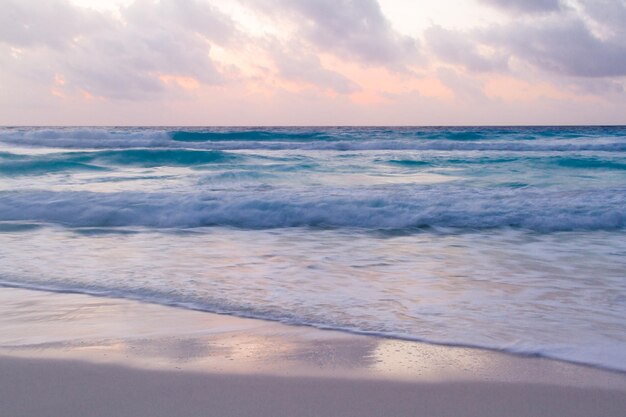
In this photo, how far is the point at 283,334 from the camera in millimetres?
3707

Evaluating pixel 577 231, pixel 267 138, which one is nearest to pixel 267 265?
pixel 577 231

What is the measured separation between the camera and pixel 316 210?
8977 millimetres

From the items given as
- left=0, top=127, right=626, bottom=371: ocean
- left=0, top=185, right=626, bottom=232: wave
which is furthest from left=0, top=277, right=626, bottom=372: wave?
left=0, top=185, right=626, bottom=232: wave

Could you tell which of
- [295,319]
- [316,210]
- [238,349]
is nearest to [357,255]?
[295,319]

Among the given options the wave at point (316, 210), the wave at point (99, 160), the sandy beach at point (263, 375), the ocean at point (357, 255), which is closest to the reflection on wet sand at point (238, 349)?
the sandy beach at point (263, 375)

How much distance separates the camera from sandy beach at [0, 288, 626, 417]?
8.86 feet

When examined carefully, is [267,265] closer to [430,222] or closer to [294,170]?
[430,222]

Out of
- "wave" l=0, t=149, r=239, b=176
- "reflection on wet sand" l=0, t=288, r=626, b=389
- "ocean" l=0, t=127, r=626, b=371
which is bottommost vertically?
"wave" l=0, t=149, r=239, b=176

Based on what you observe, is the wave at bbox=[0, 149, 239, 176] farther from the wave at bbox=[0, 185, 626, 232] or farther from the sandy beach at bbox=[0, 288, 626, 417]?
the sandy beach at bbox=[0, 288, 626, 417]

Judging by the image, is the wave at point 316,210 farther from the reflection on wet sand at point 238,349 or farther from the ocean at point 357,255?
the reflection on wet sand at point 238,349

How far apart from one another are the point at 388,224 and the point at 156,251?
3345 mm

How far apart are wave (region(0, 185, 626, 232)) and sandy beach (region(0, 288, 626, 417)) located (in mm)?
4742

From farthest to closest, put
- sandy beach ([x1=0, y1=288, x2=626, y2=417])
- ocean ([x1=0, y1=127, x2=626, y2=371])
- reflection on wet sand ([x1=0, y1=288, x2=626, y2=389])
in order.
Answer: ocean ([x1=0, y1=127, x2=626, y2=371]), reflection on wet sand ([x1=0, y1=288, x2=626, y2=389]), sandy beach ([x1=0, y1=288, x2=626, y2=417])

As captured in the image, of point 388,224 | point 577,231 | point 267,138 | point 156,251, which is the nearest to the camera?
point 156,251
